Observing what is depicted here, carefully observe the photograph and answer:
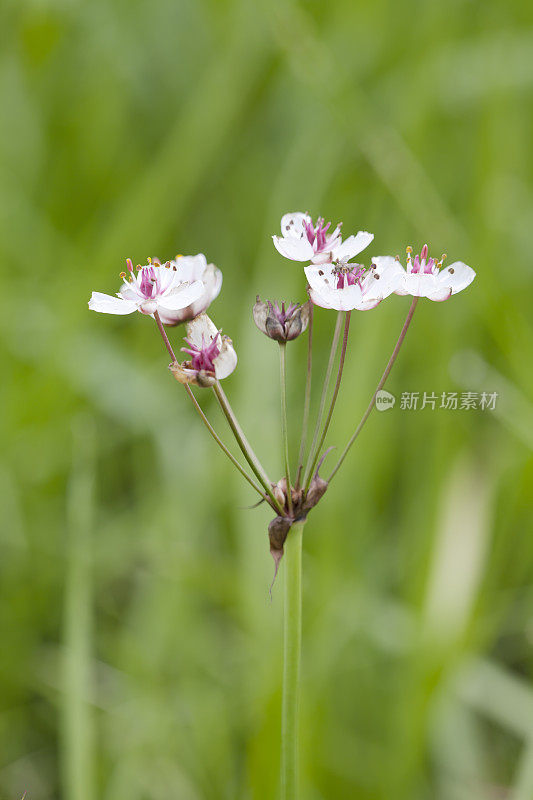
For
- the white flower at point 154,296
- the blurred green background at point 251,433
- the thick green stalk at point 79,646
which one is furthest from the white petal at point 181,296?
the thick green stalk at point 79,646

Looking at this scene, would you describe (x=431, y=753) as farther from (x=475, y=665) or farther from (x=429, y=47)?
(x=429, y=47)

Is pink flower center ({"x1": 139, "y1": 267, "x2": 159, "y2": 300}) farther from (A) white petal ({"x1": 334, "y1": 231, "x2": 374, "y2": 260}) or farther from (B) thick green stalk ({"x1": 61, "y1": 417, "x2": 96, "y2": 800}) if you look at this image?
(B) thick green stalk ({"x1": 61, "y1": 417, "x2": 96, "y2": 800})

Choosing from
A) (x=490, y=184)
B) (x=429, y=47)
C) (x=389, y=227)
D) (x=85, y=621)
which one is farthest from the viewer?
(x=389, y=227)

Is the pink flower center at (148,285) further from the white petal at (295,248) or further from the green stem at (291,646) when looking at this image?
the green stem at (291,646)

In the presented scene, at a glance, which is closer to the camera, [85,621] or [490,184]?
[85,621]

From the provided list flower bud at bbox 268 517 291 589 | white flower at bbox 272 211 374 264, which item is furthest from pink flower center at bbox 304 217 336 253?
flower bud at bbox 268 517 291 589

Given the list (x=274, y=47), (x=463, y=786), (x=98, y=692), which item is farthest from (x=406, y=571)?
(x=274, y=47)

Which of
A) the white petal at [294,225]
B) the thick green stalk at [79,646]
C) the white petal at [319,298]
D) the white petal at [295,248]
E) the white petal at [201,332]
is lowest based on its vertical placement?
the thick green stalk at [79,646]
